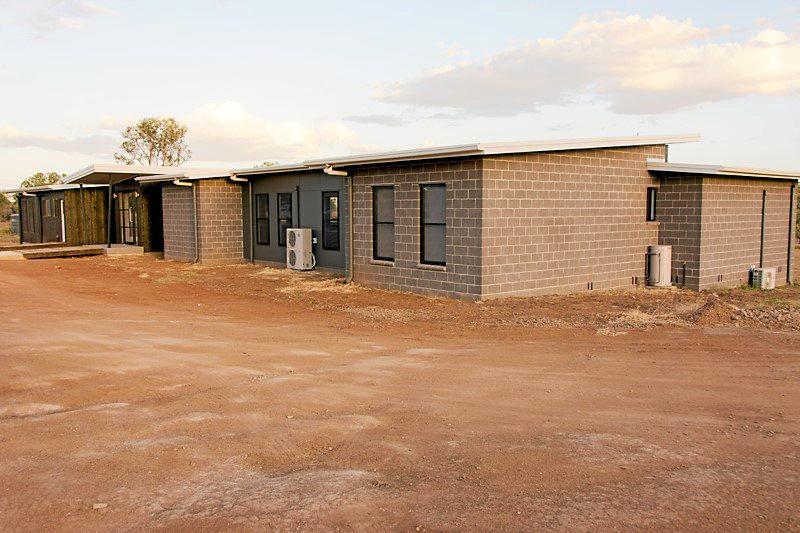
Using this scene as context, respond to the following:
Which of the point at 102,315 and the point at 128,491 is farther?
the point at 102,315

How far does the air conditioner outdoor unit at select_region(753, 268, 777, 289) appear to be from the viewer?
18.3 metres

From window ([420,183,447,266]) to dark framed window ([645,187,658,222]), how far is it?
588 cm

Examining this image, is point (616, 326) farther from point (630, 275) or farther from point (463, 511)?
point (463, 511)

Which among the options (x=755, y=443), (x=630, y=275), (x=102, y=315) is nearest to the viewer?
(x=755, y=443)

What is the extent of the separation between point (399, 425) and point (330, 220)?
1451 cm

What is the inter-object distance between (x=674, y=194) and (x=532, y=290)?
5127mm

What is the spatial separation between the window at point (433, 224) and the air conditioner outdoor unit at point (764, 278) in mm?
9154

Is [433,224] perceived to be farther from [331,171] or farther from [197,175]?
[197,175]

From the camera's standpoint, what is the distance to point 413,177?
1545 cm

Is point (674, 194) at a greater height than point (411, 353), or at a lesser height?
greater

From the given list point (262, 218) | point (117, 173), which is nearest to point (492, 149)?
point (262, 218)

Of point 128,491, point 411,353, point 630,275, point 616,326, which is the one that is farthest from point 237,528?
point 630,275

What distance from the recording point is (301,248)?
2070 centimetres

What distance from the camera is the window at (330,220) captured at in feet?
65.6
